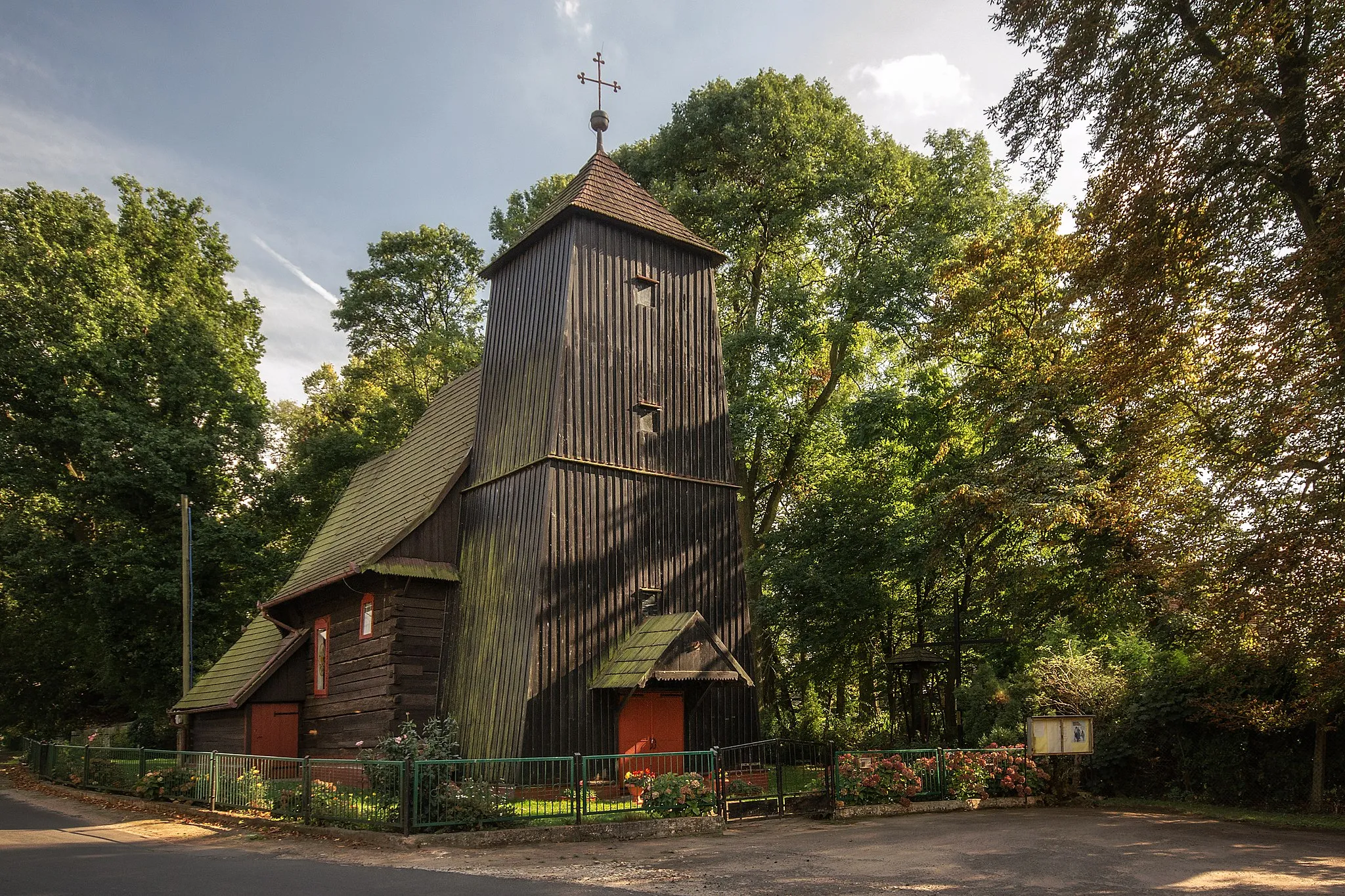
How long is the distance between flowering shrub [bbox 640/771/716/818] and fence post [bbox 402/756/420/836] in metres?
3.25

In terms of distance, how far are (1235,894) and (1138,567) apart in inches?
357

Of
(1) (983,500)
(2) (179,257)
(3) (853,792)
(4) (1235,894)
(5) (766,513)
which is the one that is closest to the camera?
(4) (1235,894)

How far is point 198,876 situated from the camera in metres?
9.99

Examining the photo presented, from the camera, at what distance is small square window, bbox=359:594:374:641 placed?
63.7 feet

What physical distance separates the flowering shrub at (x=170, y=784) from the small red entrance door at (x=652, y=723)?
7.97m

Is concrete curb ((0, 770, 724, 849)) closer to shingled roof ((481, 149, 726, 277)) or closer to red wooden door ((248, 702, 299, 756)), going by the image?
red wooden door ((248, 702, 299, 756))

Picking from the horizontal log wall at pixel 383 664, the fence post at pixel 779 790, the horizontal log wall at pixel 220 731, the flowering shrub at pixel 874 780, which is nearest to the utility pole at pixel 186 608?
the horizontal log wall at pixel 220 731

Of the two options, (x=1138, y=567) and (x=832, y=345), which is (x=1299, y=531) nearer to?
(x=1138, y=567)

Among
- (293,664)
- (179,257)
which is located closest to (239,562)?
(293,664)

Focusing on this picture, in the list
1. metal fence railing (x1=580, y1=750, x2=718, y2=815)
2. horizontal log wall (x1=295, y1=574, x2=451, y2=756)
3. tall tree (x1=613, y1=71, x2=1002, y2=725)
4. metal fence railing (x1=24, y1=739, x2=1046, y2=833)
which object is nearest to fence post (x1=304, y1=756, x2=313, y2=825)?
metal fence railing (x1=24, y1=739, x2=1046, y2=833)

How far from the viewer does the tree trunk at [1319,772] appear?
15289 millimetres

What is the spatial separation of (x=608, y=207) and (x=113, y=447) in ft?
59.9

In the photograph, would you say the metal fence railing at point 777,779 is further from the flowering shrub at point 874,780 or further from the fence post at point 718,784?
the flowering shrub at point 874,780

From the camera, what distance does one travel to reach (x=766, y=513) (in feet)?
101
